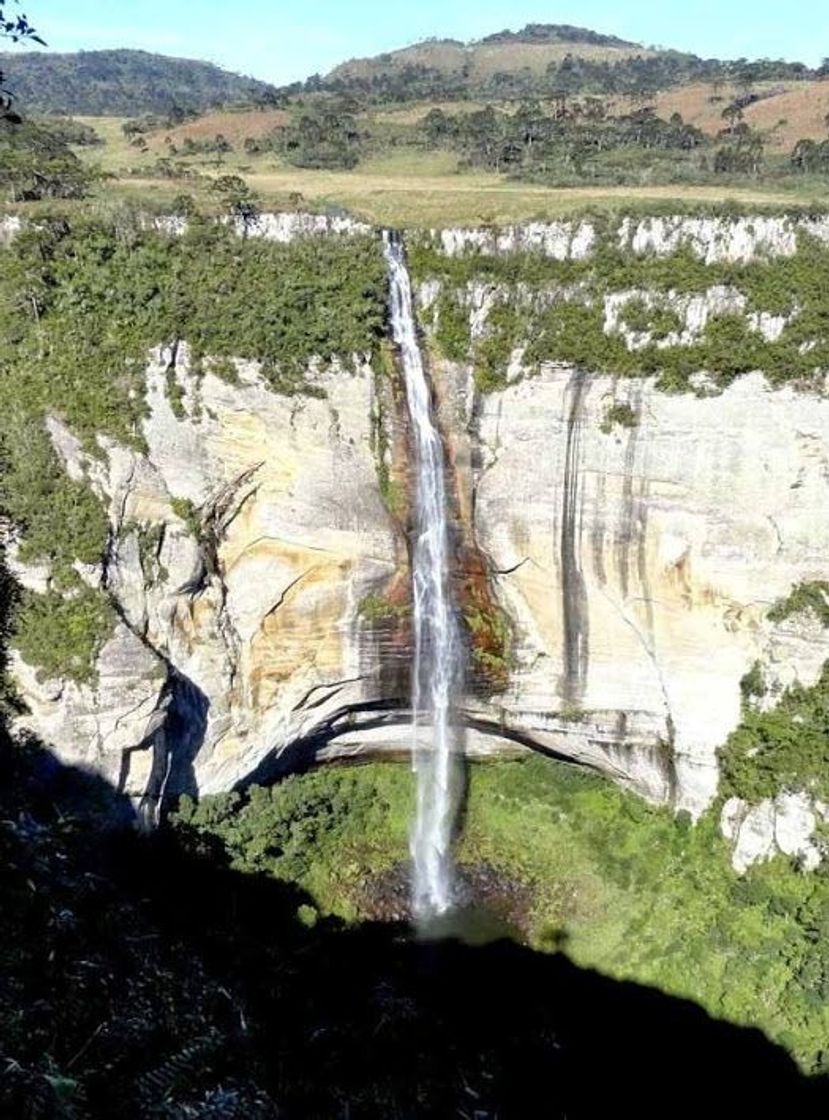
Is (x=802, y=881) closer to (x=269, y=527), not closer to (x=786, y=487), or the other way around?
(x=786, y=487)

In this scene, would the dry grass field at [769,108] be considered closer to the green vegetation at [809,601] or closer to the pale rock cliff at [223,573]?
the green vegetation at [809,601]

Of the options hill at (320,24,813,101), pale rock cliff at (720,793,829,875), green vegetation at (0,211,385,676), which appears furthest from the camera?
hill at (320,24,813,101)

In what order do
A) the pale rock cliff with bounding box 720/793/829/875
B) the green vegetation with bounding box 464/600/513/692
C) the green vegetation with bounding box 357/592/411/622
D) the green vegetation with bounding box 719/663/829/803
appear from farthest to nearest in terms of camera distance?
1. the green vegetation with bounding box 464/600/513/692
2. the green vegetation with bounding box 357/592/411/622
3. the pale rock cliff with bounding box 720/793/829/875
4. the green vegetation with bounding box 719/663/829/803

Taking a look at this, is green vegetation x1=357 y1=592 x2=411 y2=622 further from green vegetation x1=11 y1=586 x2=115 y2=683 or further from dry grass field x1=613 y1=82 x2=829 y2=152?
dry grass field x1=613 y1=82 x2=829 y2=152

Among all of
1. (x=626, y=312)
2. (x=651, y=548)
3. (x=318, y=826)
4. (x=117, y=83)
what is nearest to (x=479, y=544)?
(x=651, y=548)

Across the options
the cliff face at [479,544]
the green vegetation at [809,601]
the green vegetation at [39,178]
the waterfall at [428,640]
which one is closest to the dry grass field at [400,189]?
the green vegetation at [39,178]

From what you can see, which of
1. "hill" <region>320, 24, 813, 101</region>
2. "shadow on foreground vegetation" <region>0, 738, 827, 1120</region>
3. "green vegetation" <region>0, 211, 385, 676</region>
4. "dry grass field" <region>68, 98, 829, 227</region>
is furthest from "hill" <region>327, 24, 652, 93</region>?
"shadow on foreground vegetation" <region>0, 738, 827, 1120</region>

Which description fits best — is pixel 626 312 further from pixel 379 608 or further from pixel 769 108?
pixel 769 108
